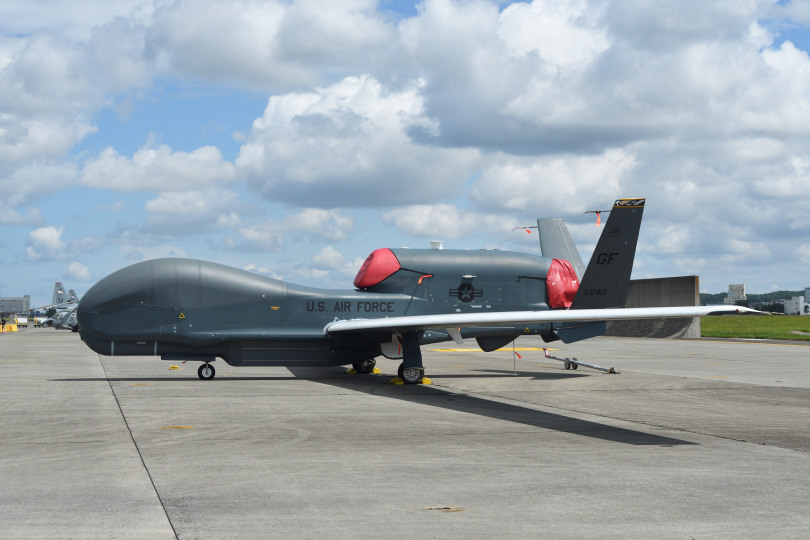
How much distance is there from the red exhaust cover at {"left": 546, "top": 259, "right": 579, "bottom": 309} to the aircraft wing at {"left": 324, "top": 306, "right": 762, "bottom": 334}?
5.04 meters

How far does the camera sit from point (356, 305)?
71.7 feet

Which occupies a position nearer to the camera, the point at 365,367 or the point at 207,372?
the point at 207,372

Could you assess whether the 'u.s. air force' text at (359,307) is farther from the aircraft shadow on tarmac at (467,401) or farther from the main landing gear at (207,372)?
the main landing gear at (207,372)

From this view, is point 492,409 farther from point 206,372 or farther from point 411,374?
point 206,372

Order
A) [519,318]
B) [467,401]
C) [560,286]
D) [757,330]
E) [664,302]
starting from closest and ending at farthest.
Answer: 1. [467,401]
2. [519,318]
3. [560,286]
4. [664,302]
5. [757,330]

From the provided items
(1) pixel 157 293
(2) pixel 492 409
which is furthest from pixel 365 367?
(2) pixel 492 409

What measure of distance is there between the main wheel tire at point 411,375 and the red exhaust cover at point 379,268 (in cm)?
312

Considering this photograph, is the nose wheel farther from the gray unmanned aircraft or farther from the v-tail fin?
the v-tail fin

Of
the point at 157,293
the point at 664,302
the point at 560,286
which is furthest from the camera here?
the point at 664,302

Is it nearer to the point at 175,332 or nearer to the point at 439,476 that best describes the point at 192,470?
the point at 439,476

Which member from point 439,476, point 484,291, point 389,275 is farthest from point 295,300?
point 439,476

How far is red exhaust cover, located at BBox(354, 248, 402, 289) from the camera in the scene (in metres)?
22.4

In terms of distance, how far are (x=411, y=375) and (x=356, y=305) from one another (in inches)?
106

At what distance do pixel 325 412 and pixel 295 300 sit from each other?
24.0 feet
